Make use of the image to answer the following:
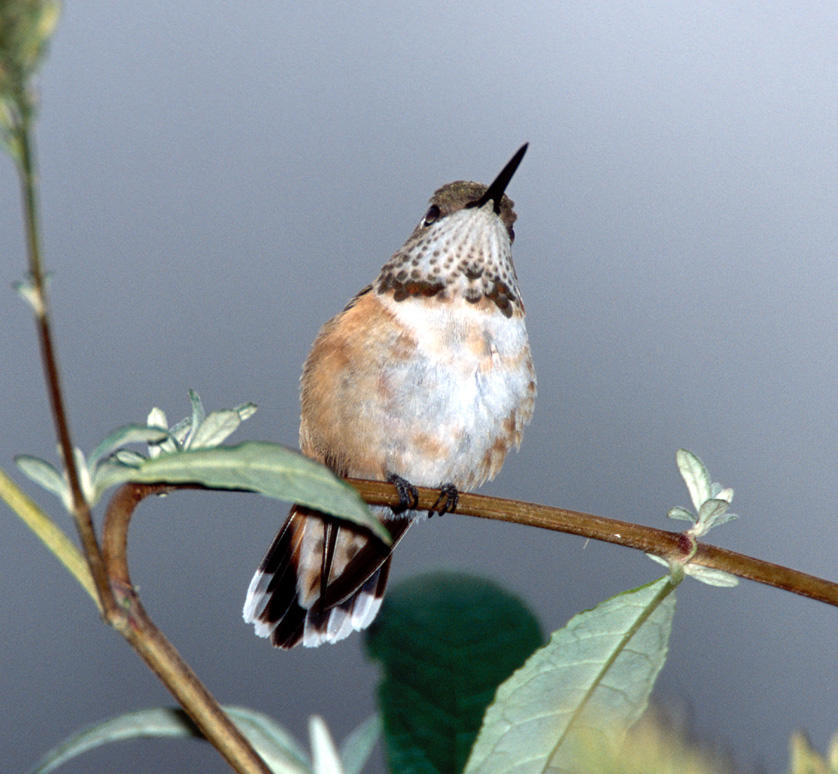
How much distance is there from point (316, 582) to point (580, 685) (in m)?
0.56

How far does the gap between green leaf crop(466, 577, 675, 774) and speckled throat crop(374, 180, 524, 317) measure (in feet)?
1.51

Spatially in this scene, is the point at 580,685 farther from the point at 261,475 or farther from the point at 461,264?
the point at 461,264

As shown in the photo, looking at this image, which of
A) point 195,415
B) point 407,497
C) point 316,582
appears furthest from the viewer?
point 316,582

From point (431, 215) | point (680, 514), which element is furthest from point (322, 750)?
point (431, 215)

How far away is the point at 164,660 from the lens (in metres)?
0.27

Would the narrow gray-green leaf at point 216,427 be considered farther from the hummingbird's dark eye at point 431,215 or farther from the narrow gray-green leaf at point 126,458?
the hummingbird's dark eye at point 431,215

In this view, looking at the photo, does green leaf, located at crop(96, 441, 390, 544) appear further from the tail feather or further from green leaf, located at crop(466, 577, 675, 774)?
the tail feather

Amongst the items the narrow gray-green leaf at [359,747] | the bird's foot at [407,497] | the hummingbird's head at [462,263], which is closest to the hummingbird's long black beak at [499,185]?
the hummingbird's head at [462,263]

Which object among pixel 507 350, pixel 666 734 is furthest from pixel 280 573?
pixel 666 734

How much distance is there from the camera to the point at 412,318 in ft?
2.72

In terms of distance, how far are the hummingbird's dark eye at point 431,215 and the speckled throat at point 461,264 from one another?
27 mm

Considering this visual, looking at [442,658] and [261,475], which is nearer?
[261,475]

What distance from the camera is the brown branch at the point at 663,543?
360 millimetres

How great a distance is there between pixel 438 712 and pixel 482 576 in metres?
0.08
